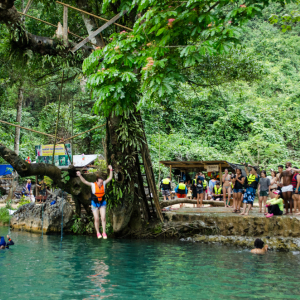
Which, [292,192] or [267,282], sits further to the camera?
[292,192]

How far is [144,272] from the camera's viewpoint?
800 cm

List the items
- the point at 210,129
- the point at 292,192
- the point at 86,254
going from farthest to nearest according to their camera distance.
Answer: the point at 210,129 → the point at 292,192 → the point at 86,254

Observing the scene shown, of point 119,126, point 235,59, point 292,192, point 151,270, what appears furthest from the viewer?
point 235,59

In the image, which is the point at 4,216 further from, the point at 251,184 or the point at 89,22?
the point at 251,184

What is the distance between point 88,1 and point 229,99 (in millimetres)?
17780

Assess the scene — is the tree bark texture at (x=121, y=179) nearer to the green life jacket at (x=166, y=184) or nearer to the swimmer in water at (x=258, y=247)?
the green life jacket at (x=166, y=184)

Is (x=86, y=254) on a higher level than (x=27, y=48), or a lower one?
lower

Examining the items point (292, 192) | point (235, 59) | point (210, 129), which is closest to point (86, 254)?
point (292, 192)

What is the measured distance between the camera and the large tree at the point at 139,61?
631 centimetres

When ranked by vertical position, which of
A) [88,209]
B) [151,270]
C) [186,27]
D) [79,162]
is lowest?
[151,270]

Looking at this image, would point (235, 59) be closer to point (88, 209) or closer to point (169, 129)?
point (88, 209)

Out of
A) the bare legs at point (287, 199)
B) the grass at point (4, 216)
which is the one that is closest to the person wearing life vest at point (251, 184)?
the bare legs at point (287, 199)

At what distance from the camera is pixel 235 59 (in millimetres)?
13641

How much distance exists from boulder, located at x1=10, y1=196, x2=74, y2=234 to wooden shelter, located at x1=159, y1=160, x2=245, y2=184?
17.1 feet
